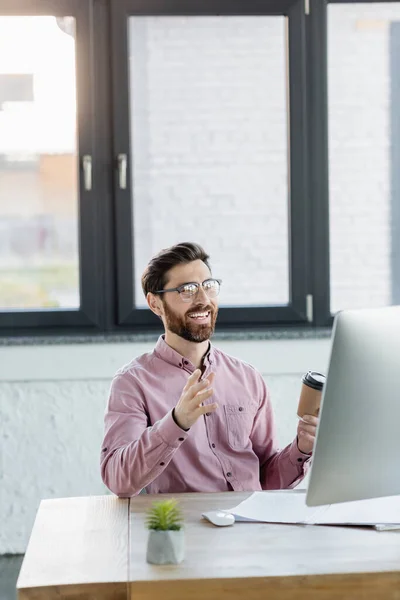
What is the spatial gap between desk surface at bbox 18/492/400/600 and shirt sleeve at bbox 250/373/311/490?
0.46 m

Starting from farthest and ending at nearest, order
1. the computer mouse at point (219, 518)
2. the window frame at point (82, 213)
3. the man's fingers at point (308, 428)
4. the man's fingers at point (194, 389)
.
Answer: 1. the window frame at point (82, 213)
2. the man's fingers at point (308, 428)
3. the man's fingers at point (194, 389)
4. the computer mouse at point (219, 518)

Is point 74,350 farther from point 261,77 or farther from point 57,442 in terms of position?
point 261,77

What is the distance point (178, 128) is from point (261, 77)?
1.28 feet

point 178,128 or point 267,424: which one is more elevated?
point 178,128

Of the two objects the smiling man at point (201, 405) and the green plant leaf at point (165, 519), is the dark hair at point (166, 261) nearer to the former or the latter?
the smiling man at point (201, 405)

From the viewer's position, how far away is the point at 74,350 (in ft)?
11.8

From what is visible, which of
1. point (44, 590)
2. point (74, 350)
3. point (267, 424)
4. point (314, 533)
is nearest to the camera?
point (44, 590)

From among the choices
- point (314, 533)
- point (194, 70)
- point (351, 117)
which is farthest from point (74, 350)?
point (314, 533)

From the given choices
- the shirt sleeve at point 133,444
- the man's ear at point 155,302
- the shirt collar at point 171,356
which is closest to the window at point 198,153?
the man's ear at point 155,302

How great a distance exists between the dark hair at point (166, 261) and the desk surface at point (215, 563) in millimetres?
715

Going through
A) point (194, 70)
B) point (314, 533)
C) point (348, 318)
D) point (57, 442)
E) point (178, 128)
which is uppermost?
point (194, 70)

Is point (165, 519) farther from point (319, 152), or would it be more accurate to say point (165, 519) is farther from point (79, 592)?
point (319, 152)

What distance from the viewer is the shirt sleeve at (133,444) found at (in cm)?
194

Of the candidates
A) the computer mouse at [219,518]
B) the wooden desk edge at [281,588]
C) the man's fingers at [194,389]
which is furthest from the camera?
the man's fingers at [194,389]
